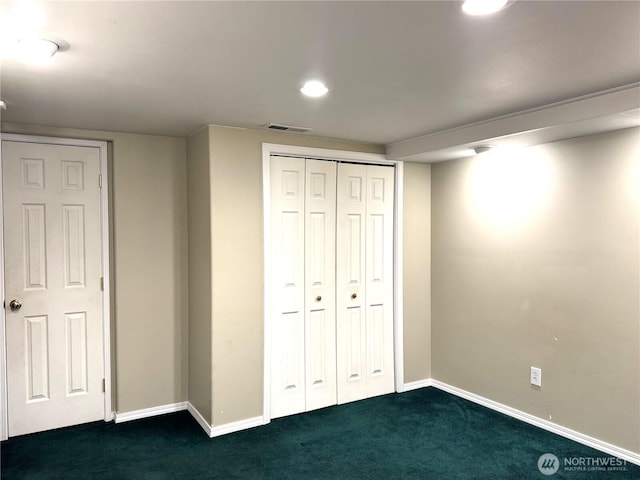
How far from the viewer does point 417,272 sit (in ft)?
14.1

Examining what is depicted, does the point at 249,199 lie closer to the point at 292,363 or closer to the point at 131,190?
the point at 131,190

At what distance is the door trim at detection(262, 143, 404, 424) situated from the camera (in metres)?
3.48

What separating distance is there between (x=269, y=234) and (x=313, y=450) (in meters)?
1.52

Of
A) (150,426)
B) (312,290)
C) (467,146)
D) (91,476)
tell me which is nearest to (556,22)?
(467,146)

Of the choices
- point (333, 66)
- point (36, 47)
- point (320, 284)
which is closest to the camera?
point (36, 47)

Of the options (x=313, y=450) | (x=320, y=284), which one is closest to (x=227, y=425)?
(x=313, y=450)

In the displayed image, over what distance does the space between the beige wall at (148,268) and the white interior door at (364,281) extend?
50.4 inches

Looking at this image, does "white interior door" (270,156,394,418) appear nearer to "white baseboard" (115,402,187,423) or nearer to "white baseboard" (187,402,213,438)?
"white baseboard" (187,402,213,438)

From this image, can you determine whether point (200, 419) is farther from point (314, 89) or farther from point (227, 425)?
point (314, 89)

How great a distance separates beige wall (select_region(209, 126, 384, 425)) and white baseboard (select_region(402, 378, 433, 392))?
143 cm

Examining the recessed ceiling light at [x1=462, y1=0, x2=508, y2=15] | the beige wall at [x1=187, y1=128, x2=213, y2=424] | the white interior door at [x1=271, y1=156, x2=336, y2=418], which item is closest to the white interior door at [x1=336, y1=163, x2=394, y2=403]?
the white interior door at [x1=271, y1=156, x2=336, y2=418]

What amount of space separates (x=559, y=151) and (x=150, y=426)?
350 cm

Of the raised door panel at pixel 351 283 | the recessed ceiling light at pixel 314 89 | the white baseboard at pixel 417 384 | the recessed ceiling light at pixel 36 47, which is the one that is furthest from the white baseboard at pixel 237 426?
the recessed ceiling light at pixel 36 47

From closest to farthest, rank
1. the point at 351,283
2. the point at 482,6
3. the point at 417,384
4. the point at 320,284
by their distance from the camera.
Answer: the point at 482,6, the point at 320,284, the point at 351,283, the point at 417,384
